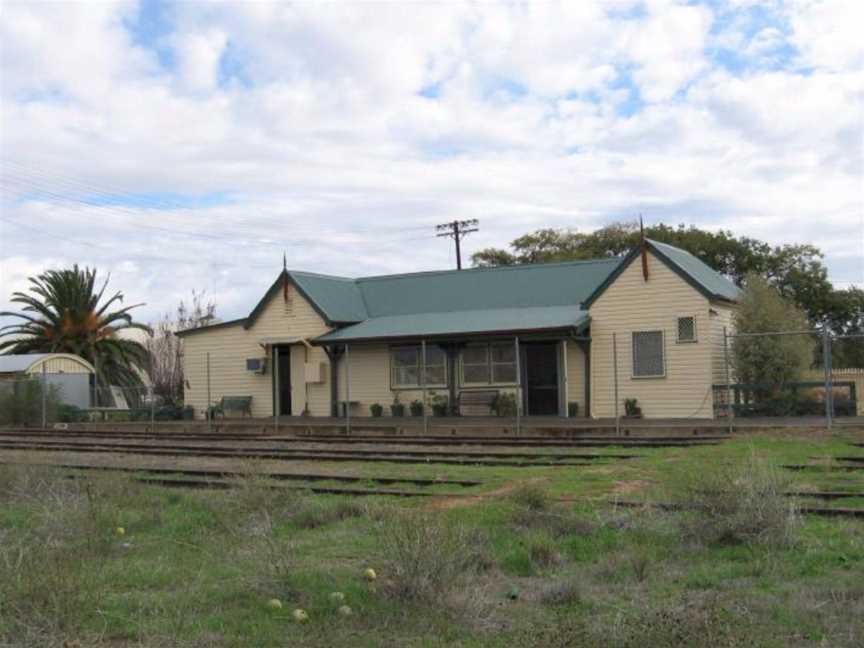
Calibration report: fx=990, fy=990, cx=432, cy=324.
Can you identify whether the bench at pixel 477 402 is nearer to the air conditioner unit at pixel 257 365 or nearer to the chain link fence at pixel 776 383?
Answer: the chain link fence at pixel 776 383

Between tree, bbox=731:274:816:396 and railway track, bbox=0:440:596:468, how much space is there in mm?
9483

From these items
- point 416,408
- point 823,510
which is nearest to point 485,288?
point 416,408

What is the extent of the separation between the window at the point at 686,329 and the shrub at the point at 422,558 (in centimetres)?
1964

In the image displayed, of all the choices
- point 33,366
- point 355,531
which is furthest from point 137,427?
point 355,531

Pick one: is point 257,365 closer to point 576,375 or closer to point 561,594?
point 576,375

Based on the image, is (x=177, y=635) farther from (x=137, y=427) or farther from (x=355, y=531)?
(x=137, y=427)

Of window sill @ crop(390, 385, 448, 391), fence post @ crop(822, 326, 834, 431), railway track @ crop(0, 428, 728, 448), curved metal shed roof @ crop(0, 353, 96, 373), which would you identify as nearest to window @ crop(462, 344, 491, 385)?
window sill @ crop(390, 385, 448, 391)

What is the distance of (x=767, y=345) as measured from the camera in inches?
968

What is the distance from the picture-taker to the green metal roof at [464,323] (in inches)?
1103

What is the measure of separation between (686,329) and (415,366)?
893cm

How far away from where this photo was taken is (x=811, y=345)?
2608 cm

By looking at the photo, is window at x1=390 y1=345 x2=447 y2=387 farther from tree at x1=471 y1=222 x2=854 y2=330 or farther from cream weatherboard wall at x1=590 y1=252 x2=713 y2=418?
tree at x1=471 y1=222 x2=854 y2=330

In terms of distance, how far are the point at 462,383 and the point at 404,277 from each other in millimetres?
6297

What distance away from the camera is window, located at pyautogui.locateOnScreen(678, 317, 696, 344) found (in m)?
26.1
